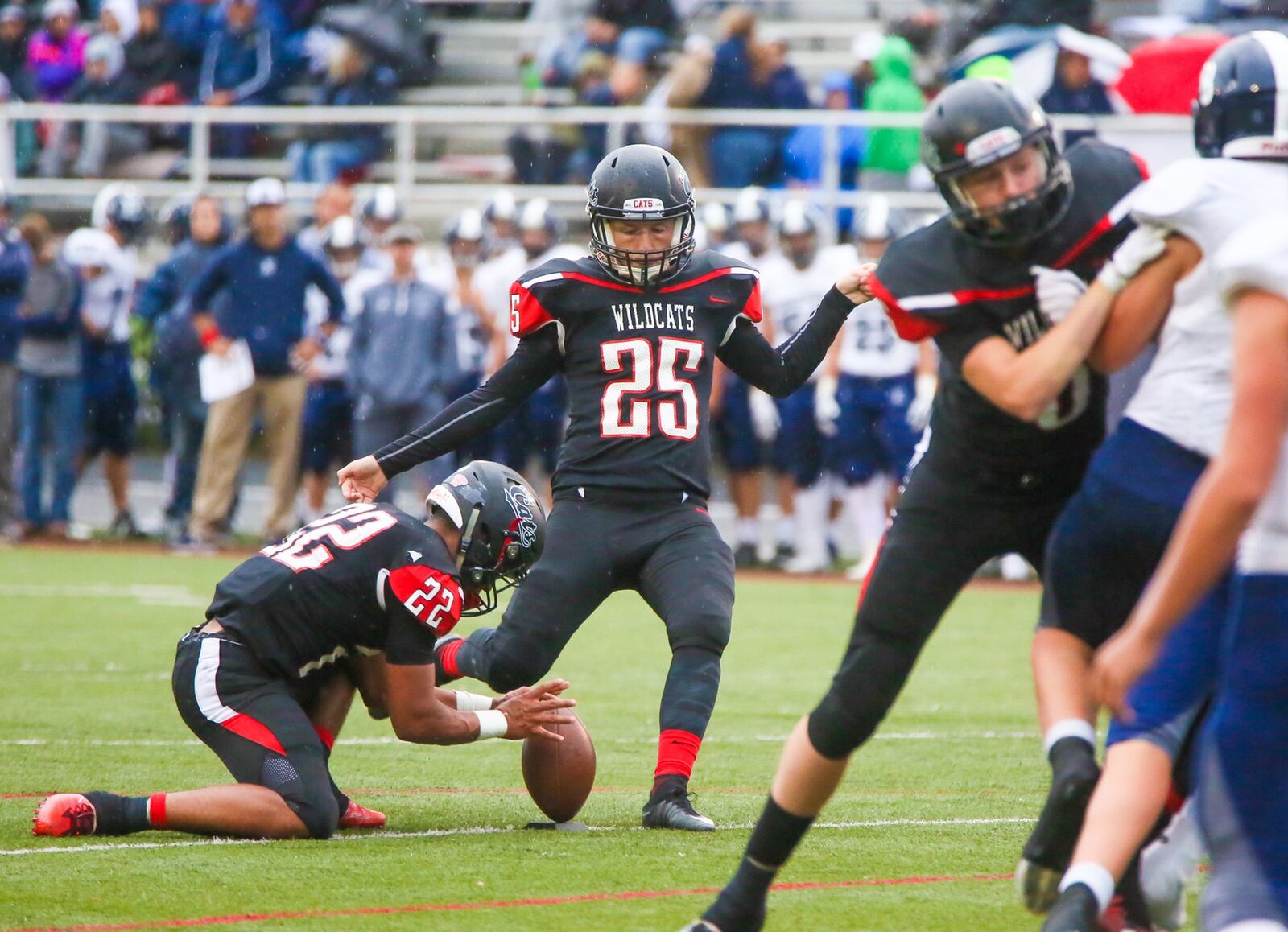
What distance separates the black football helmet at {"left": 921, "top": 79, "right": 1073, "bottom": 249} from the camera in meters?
3.30

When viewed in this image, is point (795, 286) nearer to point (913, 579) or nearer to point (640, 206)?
point (640, 206)

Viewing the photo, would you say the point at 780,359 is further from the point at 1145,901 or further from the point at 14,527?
the point at 14,527

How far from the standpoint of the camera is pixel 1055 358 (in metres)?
3.17

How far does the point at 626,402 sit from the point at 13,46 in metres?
14.3

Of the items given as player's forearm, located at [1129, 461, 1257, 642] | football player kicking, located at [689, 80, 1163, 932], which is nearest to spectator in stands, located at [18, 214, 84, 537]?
football player kicking, located at [689, 80, 1163, 932]

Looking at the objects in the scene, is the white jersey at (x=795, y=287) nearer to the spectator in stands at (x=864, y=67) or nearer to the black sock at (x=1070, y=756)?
the spectator in stands at (x=864, y=67)

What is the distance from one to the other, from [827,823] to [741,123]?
9358 mm

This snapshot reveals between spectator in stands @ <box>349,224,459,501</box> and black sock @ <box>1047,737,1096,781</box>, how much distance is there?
8.75m

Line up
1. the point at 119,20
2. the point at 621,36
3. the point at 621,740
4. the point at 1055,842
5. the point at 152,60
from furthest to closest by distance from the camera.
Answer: the point at 119,20
the point at 152,60
the point at 621,36
the point at 621,740
the point at 1055,842

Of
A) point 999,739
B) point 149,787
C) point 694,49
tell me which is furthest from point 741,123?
point 149,787

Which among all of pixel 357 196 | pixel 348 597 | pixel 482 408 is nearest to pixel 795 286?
pixel 357 196

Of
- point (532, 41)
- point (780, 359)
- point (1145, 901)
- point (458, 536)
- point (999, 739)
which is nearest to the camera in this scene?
point (1145, 901)

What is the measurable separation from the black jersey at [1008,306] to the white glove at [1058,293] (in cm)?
6

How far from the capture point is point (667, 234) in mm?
5086
